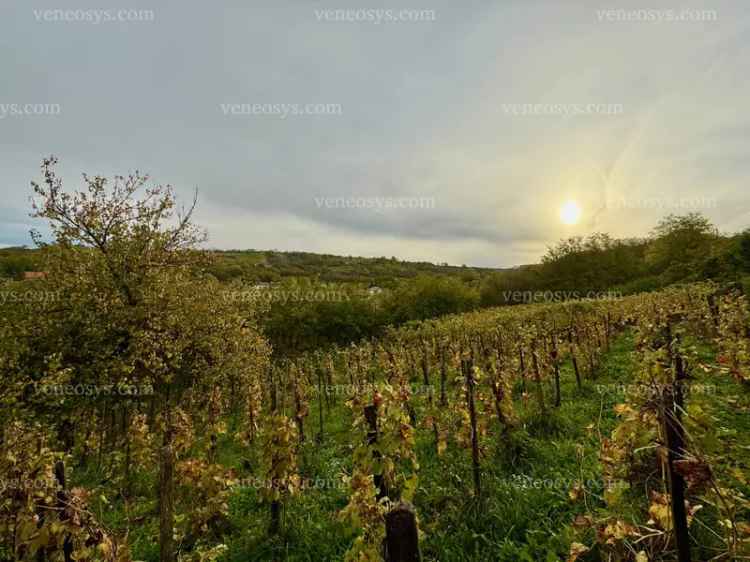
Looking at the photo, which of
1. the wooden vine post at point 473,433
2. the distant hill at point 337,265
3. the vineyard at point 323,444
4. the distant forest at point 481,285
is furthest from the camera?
the distant hill at point 337,265

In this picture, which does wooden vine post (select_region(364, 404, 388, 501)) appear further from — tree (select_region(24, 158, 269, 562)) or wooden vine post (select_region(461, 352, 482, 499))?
tree (select_region(24, 158, 269, 562))

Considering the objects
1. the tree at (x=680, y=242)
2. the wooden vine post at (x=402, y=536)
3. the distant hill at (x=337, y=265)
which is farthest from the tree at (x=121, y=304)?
the distant hill at (x=337, y=265)

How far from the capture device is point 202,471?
505 cm

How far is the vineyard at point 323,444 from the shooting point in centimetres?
240

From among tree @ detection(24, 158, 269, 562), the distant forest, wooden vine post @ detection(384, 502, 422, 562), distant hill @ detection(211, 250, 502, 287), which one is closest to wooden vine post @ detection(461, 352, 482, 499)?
wooden vine post @ detection(384, 502, 422, 562)

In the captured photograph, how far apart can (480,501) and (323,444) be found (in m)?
4.33

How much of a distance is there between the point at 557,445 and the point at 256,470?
220 inches

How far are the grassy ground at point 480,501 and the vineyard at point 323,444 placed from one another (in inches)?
1.2

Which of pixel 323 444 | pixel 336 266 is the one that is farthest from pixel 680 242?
pixel 336 266

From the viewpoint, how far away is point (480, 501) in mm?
4637

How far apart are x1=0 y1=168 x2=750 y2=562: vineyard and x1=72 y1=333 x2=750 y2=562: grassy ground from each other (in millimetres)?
31

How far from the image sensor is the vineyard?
240cm

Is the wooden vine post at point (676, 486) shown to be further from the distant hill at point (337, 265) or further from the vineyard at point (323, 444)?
the distant hill at point (337, 265)

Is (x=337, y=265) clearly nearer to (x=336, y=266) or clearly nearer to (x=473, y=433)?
(x=336, y=266)
